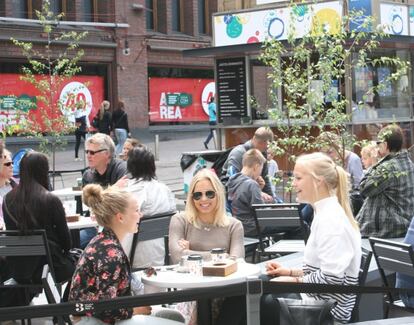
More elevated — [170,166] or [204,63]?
[204,63]

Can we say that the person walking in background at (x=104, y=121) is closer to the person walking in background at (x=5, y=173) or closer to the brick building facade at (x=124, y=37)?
the brick building facade at (x=124, y=37)

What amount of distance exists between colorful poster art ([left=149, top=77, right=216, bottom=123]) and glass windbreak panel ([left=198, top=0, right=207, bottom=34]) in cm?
241

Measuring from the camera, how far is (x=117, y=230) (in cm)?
484

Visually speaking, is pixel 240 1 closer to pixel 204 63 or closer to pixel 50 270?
pixel 50 270

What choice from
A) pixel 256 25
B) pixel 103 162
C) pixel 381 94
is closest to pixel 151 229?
pixel 103 162

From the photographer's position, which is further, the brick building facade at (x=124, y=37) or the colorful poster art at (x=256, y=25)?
the brick building facade at (x=124, y=37)

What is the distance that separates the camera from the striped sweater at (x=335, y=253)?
193 inches

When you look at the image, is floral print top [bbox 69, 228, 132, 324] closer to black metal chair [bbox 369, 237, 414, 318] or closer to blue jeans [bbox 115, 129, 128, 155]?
black metal chair [bbox 369, 237, 414, 318]

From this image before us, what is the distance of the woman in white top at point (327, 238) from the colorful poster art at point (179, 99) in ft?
92.6

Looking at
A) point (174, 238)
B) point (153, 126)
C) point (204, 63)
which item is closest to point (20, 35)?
point (153, 126)

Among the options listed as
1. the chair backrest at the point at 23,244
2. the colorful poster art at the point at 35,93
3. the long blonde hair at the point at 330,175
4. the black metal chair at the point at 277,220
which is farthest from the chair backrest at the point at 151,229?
the colorful poster art at the point at 35,93

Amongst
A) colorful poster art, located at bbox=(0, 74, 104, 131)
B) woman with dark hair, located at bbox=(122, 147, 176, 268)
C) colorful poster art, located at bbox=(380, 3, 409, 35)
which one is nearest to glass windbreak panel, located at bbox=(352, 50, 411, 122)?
colorful poster art, located at bbox=(380, 3, 409, 35)

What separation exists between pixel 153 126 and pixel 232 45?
1794 centimetres

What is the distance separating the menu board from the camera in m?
15.8
